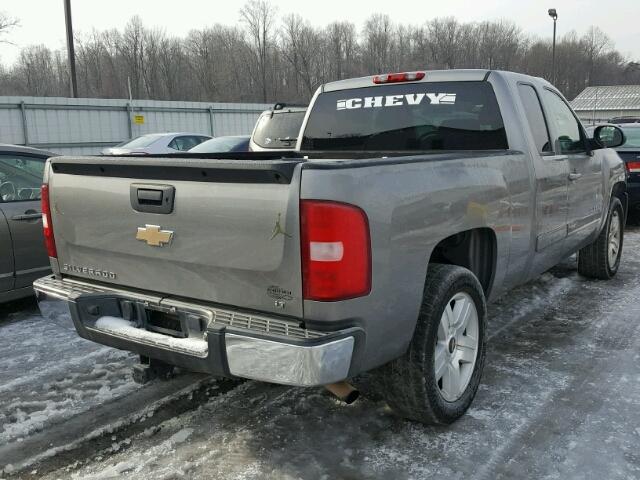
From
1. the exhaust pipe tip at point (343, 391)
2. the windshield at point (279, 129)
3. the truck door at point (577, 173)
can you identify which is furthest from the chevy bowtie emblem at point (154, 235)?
the windshield at point (279, 129)

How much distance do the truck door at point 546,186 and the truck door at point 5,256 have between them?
4.03 meters

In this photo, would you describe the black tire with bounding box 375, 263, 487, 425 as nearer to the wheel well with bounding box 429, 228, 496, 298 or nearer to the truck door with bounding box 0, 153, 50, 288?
the wheel well with bounding box 429, 228, 496, 298

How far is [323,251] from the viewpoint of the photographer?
245 centimetres

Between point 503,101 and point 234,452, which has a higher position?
point 503,101

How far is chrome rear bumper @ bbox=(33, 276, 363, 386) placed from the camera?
245cm

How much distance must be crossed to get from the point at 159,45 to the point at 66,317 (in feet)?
254

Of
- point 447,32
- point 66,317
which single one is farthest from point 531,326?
point 447,32

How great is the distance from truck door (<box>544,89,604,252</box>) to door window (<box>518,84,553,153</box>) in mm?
199

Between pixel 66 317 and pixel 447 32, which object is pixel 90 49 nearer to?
pixel 447 32

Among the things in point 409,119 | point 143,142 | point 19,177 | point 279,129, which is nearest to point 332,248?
point 409,119

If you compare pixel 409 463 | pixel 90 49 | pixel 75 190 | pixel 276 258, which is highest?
pixel 90 49

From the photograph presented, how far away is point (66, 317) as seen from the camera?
3.20 m

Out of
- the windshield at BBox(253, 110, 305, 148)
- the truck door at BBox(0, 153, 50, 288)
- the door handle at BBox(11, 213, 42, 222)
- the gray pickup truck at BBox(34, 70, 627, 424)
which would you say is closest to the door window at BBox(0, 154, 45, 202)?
the truck door at BBox(0, 153, 50, 288)

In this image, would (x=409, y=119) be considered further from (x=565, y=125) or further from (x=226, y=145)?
(x=226, y=145)
